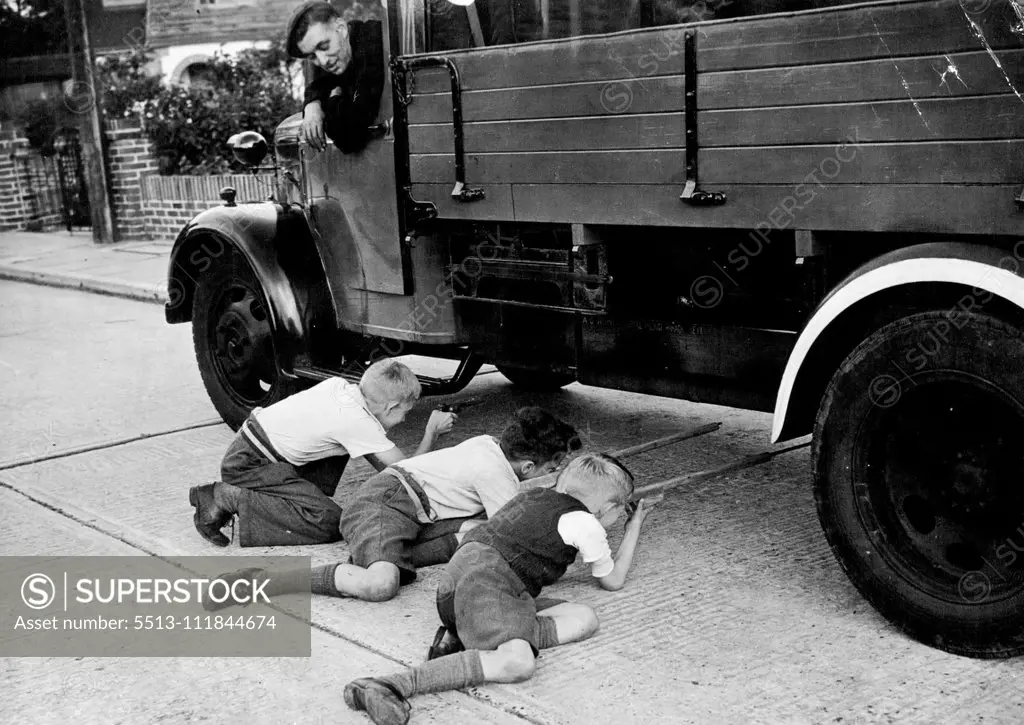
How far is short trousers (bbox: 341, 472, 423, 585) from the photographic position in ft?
13.7

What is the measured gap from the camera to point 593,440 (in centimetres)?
603

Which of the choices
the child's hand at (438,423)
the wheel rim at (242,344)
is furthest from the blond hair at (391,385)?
the wheel rim at (242,344)

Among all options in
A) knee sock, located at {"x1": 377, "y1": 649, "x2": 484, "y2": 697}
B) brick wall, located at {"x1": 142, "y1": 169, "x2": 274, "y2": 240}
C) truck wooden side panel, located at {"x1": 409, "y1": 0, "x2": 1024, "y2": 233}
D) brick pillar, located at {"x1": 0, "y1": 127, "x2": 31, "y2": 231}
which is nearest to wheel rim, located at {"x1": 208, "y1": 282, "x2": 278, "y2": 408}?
truck wooden side panel, located at {"x1": 409, "y1": 0, "x2": 1024, "y2": 233}

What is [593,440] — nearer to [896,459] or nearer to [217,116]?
[896,459]

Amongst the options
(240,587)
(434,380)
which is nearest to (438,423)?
→ (240,587)

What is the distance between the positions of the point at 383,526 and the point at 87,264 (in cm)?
1128

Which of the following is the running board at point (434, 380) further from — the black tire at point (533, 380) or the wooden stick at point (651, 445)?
the black tire at point (533, 380)

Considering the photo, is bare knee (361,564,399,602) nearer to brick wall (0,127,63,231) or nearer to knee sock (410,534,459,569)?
knee sock (410,534,459,569)

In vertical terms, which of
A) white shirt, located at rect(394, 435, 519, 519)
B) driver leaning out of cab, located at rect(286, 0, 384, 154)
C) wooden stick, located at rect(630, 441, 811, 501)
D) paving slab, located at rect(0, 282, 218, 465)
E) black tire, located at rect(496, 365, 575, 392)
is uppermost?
driver leaning out of cab, located at rect(286, 0, 384, 154)

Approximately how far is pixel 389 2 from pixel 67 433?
9.86 feet

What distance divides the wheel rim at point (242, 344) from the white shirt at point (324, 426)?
4.24 ft

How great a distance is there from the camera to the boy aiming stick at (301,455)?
4609 millimetres

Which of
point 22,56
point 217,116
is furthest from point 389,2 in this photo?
point 22,56

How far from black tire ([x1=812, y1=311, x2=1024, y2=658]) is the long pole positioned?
13.8 metres
